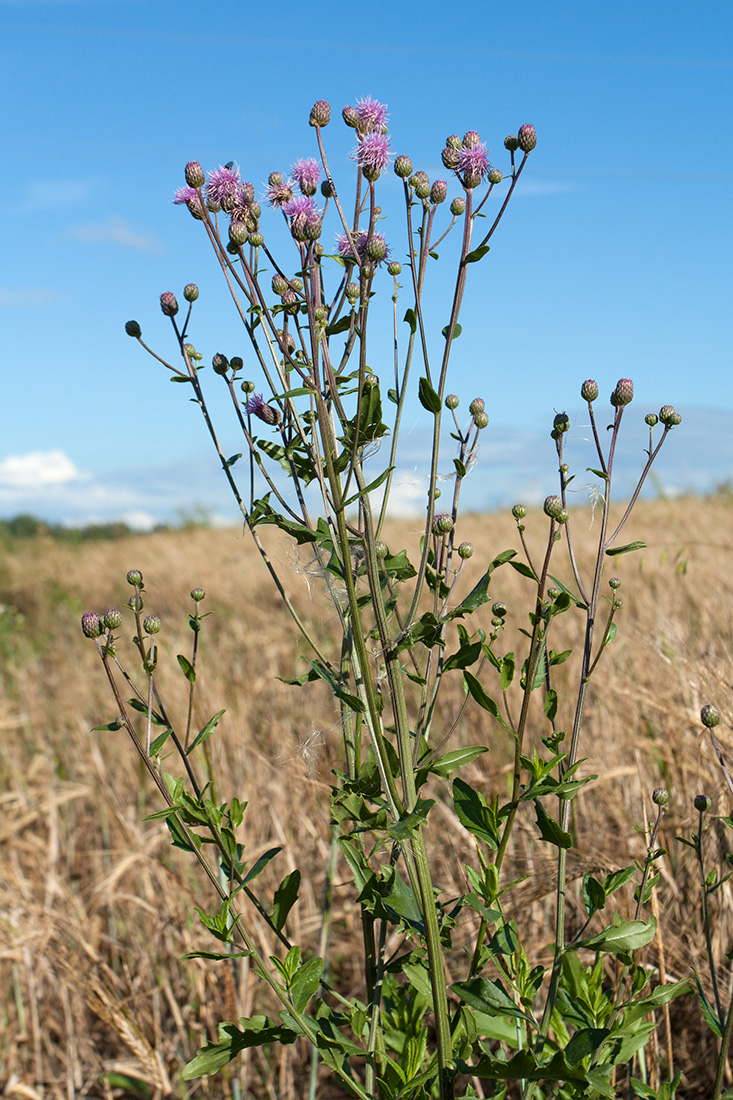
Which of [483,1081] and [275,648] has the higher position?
[275,648]

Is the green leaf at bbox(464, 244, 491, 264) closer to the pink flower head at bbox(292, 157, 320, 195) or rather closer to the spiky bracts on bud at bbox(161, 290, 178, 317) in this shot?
the pink flower head at bbox(292, 157, 320, 195)

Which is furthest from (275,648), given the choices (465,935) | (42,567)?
(42,567)

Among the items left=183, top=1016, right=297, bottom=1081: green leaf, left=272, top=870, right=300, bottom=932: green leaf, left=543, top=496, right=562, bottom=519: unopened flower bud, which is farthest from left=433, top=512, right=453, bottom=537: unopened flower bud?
left=183, top=1016, right=297, bottom=1081: green leaf

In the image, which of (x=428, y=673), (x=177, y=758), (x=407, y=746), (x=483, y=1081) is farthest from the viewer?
(x=177, y=758)

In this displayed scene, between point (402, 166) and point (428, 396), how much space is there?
1.14 feet

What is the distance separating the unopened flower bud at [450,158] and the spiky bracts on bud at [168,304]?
1.57ft

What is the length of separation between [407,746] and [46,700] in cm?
416

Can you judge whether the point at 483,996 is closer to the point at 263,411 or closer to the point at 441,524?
the point at 441,524

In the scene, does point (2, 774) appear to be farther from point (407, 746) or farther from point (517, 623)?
point (407, 746)

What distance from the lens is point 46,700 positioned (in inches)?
190

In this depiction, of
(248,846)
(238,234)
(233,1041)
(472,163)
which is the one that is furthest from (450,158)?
(248,846)

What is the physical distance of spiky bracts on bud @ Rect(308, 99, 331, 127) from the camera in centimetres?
125

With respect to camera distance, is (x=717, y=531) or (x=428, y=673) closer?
(x=428, y=673)

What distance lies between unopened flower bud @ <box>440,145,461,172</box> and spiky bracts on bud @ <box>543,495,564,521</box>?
485mm
